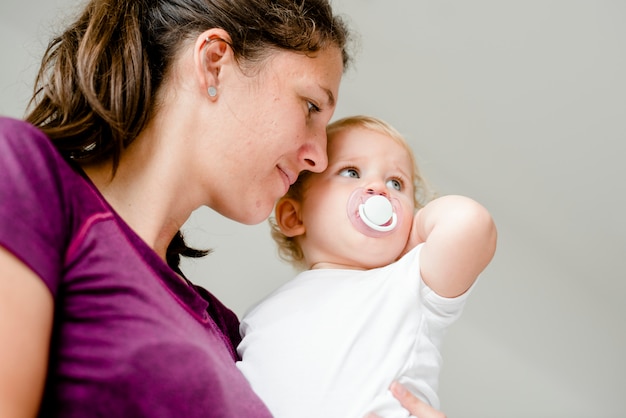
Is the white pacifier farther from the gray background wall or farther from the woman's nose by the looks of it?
the gray background wall

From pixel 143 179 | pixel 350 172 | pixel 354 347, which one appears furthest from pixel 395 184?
pixel 143 179

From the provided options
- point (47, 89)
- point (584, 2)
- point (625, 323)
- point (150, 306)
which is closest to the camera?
point (150, 306)

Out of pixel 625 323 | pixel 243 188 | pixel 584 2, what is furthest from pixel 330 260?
pixel 625 323

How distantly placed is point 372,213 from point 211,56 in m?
0.34

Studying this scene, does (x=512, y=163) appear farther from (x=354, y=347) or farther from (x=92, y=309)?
(x=92, y=309)

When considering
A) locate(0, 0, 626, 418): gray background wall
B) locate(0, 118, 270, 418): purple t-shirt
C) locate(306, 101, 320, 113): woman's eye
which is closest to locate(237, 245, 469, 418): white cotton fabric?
locate(0, 118, 270, 418): purple t-shirt

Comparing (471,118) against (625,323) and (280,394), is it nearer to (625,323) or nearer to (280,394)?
(625,323)

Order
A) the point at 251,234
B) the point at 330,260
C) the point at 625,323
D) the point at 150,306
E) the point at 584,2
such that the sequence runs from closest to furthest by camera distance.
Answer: the point at 150,306 < the point at 330,260 < the point at 584,2 < the point at 251,234 < the point at 625,323

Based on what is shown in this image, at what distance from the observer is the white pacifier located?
101 centimetres

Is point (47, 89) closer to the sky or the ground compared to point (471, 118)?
closer to the ground

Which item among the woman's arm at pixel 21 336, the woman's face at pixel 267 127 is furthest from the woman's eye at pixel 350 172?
the woman's arm at pixel 21 336

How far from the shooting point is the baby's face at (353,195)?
3.37ft

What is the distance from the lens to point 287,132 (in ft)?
3.03

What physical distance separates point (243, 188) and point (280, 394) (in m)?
0.29
